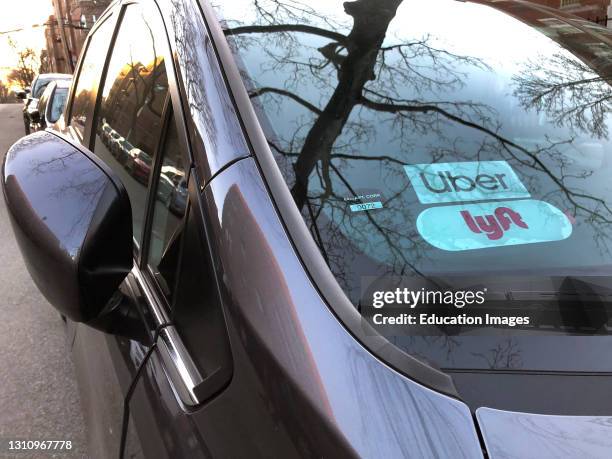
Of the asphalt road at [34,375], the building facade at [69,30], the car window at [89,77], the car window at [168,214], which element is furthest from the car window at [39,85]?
the building facade at [69,30]

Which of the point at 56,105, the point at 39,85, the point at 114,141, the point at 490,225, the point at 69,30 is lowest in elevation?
the point at 69,30

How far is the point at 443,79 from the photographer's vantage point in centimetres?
143

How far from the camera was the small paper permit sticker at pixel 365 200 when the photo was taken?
46.0 inches

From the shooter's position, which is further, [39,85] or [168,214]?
[39,85]

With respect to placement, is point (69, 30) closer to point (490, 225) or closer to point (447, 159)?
point (447, 159)

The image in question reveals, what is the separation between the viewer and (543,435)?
82cm

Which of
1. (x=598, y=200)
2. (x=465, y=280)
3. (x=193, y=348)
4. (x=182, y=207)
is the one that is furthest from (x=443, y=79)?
(x=193, y=348)

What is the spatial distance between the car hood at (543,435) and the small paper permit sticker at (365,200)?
0.46 metres

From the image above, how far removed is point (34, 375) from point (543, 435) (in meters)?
3.29

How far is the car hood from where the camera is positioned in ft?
2.62

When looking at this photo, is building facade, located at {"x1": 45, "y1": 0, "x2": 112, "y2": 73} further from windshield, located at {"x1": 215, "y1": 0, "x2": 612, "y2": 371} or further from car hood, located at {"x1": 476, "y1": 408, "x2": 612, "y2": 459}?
car hood, located at {"x1": 476, "y1": 408, "x2": 612, "y2": 459}

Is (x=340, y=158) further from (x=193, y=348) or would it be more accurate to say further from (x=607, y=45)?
(x=607, y=45)

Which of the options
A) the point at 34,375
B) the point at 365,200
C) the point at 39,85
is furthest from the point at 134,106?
the point at 39,85

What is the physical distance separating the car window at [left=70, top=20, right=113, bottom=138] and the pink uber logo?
5.69 ft
